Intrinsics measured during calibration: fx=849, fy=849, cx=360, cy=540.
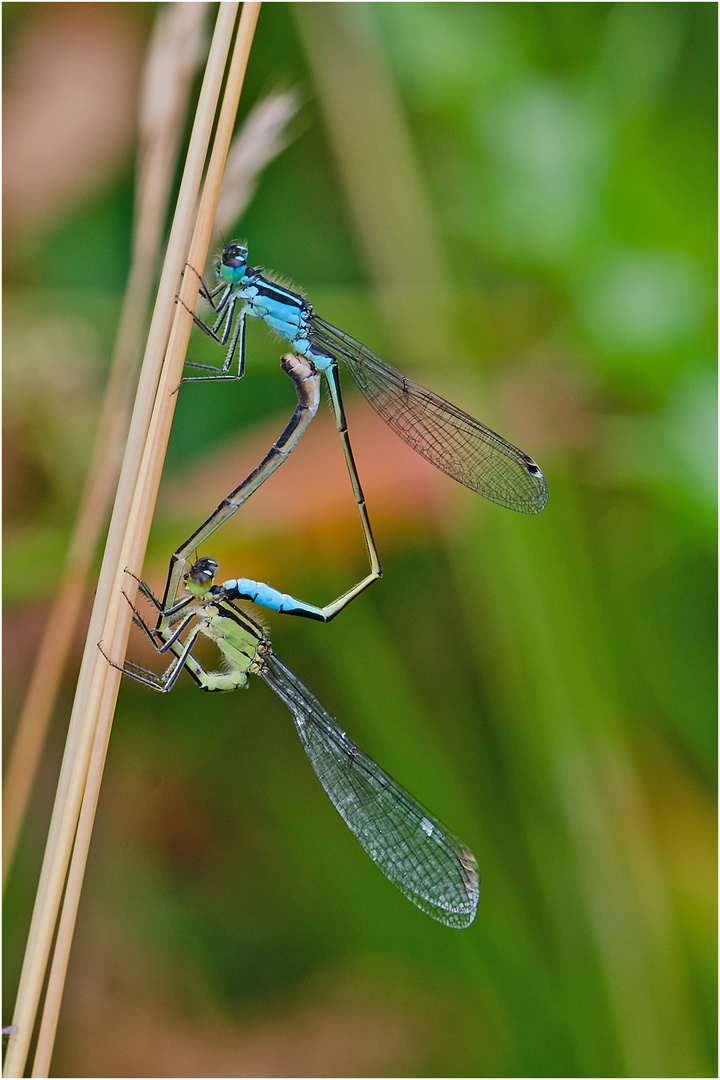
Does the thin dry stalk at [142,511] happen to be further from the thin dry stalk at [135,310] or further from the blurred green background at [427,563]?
the blurred green background at [427,563]

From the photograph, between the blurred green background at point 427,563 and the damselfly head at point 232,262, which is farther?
the blurred green background at point 427,563

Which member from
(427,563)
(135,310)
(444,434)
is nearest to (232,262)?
(135,310)

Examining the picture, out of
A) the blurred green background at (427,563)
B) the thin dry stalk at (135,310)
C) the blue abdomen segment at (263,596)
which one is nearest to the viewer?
the thin dry stalk at (135,310)

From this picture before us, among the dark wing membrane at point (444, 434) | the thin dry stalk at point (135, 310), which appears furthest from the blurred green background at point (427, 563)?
the thin dry stalk at point (135, 310)

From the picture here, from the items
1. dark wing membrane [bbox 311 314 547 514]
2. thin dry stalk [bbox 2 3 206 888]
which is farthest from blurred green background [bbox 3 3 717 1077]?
thin dry stalk [bbox 2 3 206 888]

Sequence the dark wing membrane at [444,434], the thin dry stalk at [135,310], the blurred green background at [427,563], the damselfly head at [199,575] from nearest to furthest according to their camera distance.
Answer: the thin dry stalk at [135,310]
the damselfly head at [199,575]
the dark wing membrane at [444,434]
the blurred green background at [427,563]

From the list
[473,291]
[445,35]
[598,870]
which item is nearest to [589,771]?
[598,870]

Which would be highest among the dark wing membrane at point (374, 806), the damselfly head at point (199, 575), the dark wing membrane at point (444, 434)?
the dark wing membrane at point (444, 434)
